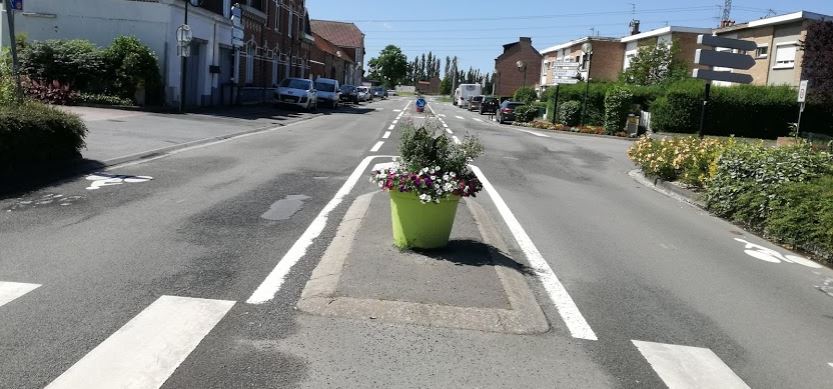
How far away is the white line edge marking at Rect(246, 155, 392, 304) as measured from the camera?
17.7ft

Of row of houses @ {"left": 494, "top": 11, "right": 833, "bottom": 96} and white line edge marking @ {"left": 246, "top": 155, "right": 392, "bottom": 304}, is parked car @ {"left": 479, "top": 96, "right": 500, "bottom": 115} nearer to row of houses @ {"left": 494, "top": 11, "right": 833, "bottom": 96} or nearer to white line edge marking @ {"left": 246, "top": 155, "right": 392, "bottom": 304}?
row of houses @ {"left": 494, "top": 11, "right": 833, "bottom": 96}

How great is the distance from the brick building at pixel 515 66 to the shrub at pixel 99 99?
→ 239 feet

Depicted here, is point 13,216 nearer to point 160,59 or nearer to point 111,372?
point 111,372

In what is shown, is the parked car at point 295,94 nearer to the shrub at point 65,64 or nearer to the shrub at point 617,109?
the shrub at point 65,64

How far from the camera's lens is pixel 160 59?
26734 millimetres

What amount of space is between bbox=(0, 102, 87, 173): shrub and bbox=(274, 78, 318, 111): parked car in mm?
24695

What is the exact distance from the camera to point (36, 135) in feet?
32.9

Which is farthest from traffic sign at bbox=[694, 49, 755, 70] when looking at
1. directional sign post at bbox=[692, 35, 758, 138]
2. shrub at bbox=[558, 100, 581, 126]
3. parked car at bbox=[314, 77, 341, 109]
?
parked car at bbox=[314, 77, 341, 109]

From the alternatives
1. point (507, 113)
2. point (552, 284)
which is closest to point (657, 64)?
point (507, 113)

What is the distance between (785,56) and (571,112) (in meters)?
10.6

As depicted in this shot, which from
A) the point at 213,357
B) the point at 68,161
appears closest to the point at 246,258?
the point at 213,357

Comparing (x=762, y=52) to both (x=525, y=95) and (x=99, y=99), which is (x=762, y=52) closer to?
(x=525, y=95)

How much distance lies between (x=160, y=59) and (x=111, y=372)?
2510 cm

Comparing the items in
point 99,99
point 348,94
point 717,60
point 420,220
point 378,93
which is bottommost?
point 420,220
